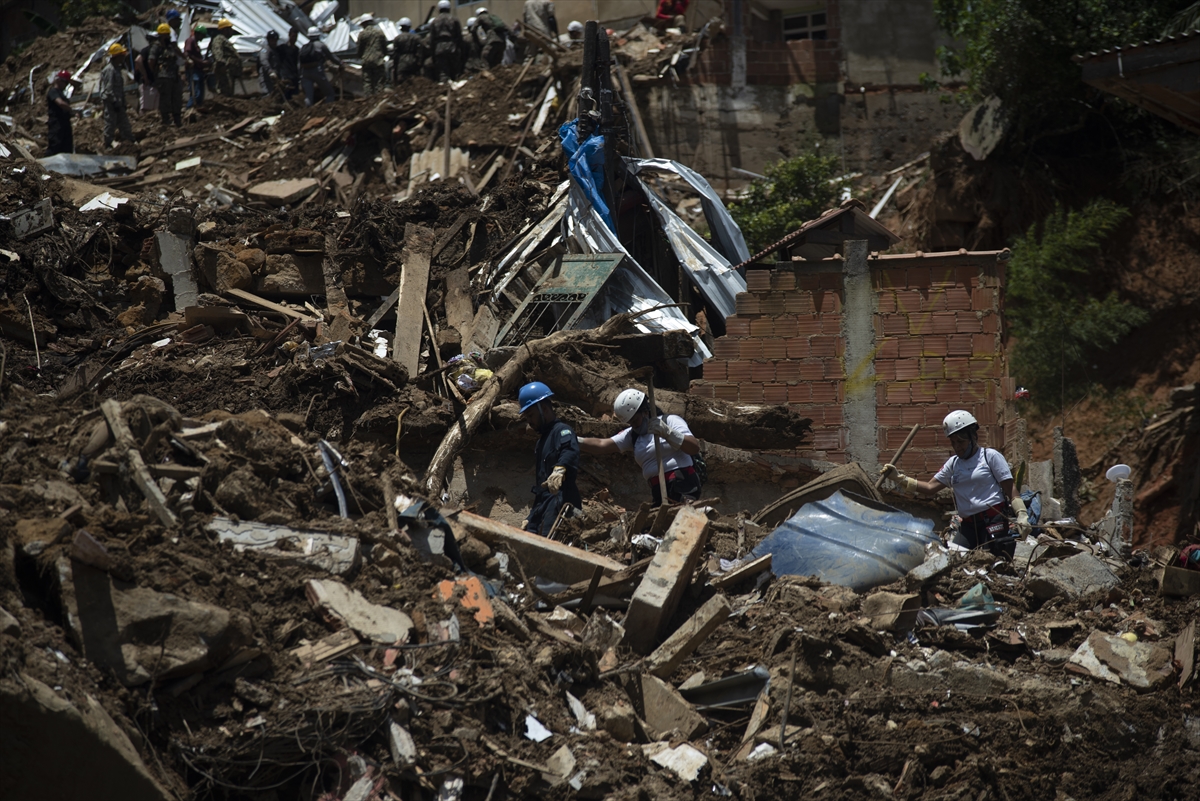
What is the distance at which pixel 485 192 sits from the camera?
12.0m

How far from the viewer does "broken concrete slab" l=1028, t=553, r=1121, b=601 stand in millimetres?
6070

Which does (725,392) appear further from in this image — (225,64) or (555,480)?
(225,64)

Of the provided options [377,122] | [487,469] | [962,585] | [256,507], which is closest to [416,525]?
[256,507]

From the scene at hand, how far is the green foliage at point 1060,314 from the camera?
46.3 ft

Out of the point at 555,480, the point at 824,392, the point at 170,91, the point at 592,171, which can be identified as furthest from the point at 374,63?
the point at 555,480

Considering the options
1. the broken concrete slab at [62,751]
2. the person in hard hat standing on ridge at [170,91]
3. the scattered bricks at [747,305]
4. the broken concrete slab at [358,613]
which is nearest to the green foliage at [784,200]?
the scattered bricks at [747,305]

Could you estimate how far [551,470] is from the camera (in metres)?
6.83

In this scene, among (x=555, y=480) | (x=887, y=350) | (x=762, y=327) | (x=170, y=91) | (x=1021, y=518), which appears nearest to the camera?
(x=555, y=480)

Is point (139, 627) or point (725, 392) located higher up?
point (139, 627)

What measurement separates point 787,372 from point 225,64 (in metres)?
14.6

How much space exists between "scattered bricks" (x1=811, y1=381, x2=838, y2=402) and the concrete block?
312 cm

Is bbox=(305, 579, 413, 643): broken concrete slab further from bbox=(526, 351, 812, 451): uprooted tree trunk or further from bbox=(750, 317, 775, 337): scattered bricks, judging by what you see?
bbox=(750, 317, 775, 337): scattered bricks

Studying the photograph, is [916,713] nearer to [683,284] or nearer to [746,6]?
[683,284]

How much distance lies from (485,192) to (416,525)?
7079 millimetres
